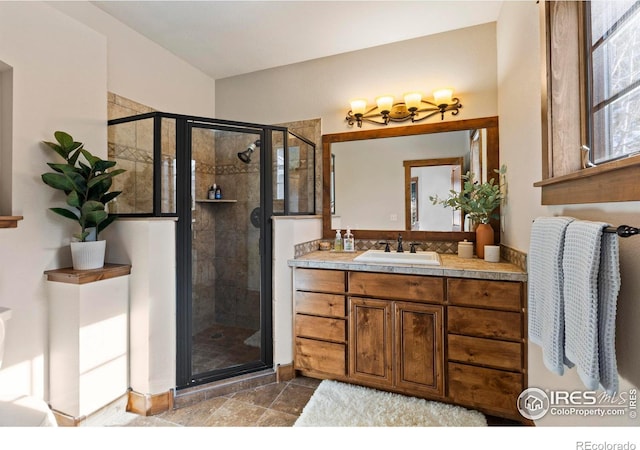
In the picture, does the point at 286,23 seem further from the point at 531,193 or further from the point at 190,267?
→ the point at 531,193

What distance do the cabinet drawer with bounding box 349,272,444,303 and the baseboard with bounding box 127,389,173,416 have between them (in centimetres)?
134

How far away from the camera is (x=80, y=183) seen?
1633 mm

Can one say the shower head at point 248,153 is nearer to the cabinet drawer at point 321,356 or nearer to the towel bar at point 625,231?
the cabinet drawer at point 321,356

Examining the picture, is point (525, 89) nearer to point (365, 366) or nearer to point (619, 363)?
point (619, 363)

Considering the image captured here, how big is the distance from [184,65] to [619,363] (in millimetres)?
3480

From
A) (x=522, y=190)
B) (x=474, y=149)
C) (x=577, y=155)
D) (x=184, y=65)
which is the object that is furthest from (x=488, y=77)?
(x=184, y=65)

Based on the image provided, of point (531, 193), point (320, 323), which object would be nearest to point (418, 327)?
point (320, 323)

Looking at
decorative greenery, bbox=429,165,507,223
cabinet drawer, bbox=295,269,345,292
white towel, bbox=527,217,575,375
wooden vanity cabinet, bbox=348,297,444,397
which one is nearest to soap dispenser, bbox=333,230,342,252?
cabinet drawer, bbox=295,269,345,292

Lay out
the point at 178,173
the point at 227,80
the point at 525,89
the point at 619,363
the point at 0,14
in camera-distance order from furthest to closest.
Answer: the point at 227,80, the point at 178,173, the point at 525,89, the point at 0,14, the point at 619,363

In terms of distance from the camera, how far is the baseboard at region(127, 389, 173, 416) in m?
1.74

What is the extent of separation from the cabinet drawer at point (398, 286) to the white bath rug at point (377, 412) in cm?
66

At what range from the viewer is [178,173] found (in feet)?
6.09

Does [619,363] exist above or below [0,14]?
below

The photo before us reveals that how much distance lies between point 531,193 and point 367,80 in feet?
5.54
